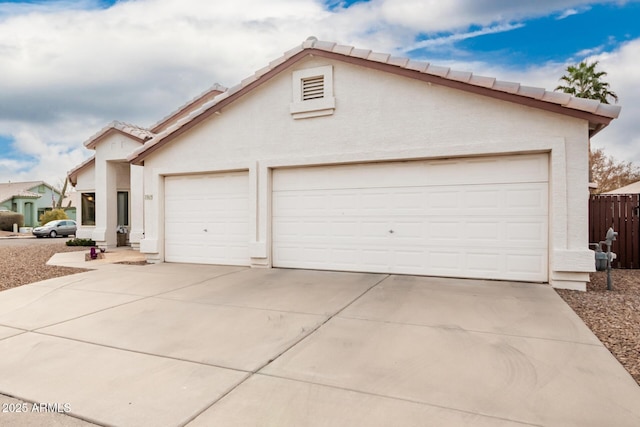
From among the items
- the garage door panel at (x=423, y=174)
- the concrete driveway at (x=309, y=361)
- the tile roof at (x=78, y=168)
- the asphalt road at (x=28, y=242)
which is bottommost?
the asphalt road at (x=28, y=242)

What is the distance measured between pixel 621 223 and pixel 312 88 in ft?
29.4

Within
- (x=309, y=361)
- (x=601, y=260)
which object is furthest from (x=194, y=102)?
(x=601, y=260)

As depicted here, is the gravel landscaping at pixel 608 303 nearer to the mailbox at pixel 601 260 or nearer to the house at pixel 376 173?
the mailbox at pixel 601 260

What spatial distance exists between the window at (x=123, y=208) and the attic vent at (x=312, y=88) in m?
11.5

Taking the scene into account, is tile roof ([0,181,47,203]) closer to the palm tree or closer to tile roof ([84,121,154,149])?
tile roof ([84,121,154,149])

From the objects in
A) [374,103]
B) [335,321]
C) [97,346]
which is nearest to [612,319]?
[335,321]

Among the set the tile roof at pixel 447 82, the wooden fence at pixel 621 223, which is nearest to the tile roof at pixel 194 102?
the tile roof at pixel 447 82

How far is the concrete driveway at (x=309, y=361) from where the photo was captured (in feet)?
8.73

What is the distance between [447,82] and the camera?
7355mm

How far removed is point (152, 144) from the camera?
10078 millimetres

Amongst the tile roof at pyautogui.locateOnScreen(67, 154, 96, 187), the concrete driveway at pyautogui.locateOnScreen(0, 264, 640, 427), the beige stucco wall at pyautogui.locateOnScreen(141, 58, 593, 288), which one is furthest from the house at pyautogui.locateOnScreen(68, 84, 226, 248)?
the concrete driveway at pyautogui.locateOnScreen(0, 264, 640, 427)

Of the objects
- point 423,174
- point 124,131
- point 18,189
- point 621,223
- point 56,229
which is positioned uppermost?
point 124,131

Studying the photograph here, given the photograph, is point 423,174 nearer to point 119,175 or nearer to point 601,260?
point 601,260

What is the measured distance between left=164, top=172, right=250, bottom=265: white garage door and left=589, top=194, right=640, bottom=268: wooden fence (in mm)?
9529
